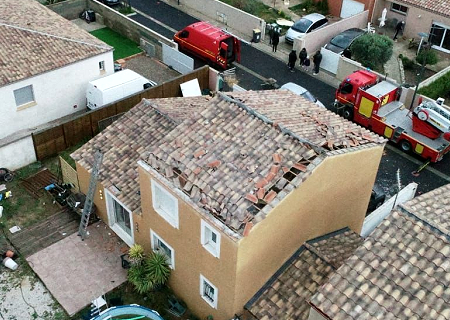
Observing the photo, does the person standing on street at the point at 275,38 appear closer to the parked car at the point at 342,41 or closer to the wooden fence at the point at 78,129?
the parked car at the point at 342,41

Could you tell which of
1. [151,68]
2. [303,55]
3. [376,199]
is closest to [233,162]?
[376,199]

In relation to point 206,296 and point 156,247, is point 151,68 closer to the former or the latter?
point 156,247

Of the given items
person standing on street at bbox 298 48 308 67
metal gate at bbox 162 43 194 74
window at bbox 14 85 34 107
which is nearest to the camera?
window at bbox 14 85 34 107

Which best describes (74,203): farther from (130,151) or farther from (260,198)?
(260,198)

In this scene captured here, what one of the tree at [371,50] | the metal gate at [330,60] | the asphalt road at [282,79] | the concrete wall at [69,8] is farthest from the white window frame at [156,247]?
the concrete wall at [69,8]

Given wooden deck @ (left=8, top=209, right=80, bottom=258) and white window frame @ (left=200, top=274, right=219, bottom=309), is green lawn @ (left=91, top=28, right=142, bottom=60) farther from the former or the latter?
white window frame @ (left=200, top=274, right=219, bottom=309)

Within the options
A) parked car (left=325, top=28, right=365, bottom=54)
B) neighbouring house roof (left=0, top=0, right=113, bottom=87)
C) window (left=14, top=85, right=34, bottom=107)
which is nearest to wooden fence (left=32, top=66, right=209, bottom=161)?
window (left=14, top=85, right=34, bottom=107)

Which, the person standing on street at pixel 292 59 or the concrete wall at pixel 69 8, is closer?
the person standing on street at pixel 292 59
